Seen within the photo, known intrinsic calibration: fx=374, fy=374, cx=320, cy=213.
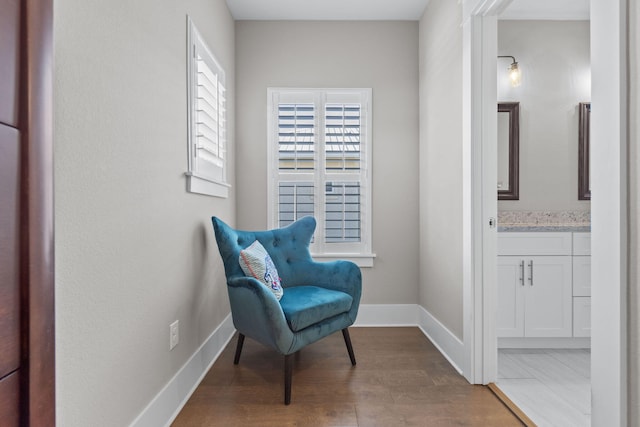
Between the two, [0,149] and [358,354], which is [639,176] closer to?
[0,149]

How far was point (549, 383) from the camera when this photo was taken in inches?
84.1

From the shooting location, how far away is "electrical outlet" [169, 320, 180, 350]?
1.79 meters

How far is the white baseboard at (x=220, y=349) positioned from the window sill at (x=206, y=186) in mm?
929

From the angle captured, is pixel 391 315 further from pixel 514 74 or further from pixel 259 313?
pixel 514 74

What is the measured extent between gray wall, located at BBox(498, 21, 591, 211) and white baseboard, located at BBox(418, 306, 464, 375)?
4.69ft

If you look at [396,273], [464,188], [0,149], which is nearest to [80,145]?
[0,149]

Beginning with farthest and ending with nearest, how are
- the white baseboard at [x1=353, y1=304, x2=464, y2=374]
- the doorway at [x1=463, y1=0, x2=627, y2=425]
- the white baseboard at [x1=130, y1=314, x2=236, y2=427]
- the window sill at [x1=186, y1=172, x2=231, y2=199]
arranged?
the white baseboard at [x1=353, y1=304, x2=464, y2=374] < the window sill at [x1=186, y1=172, x2=231, y2=199] < the white baseboard at [x1=130, y1=314, x2=236, y2=427] < the doorway at [x1=463, y1=0, x2=627, y2=425]

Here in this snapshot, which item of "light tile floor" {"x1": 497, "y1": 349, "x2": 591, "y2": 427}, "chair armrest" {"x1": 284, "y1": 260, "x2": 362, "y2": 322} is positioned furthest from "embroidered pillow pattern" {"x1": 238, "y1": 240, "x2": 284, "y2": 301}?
"light tile floor" {"x1": 497, "y1": 349, "x2": 591, "y2": 427}

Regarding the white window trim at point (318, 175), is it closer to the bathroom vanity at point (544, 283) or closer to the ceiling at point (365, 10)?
the ceiling at point (365, 10)

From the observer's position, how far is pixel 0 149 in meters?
0.62

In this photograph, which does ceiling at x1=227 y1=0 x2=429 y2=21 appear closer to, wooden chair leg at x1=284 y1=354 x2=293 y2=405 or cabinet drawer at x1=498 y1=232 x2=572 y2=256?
cabinet drawer at x1=498 y1=232 x2=572 y2=256

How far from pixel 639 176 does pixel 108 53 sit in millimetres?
1673

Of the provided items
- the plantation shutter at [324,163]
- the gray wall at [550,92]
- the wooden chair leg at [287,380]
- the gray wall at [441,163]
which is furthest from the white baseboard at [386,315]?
the gray wall at [550,92]

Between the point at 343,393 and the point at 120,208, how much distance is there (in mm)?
1469
